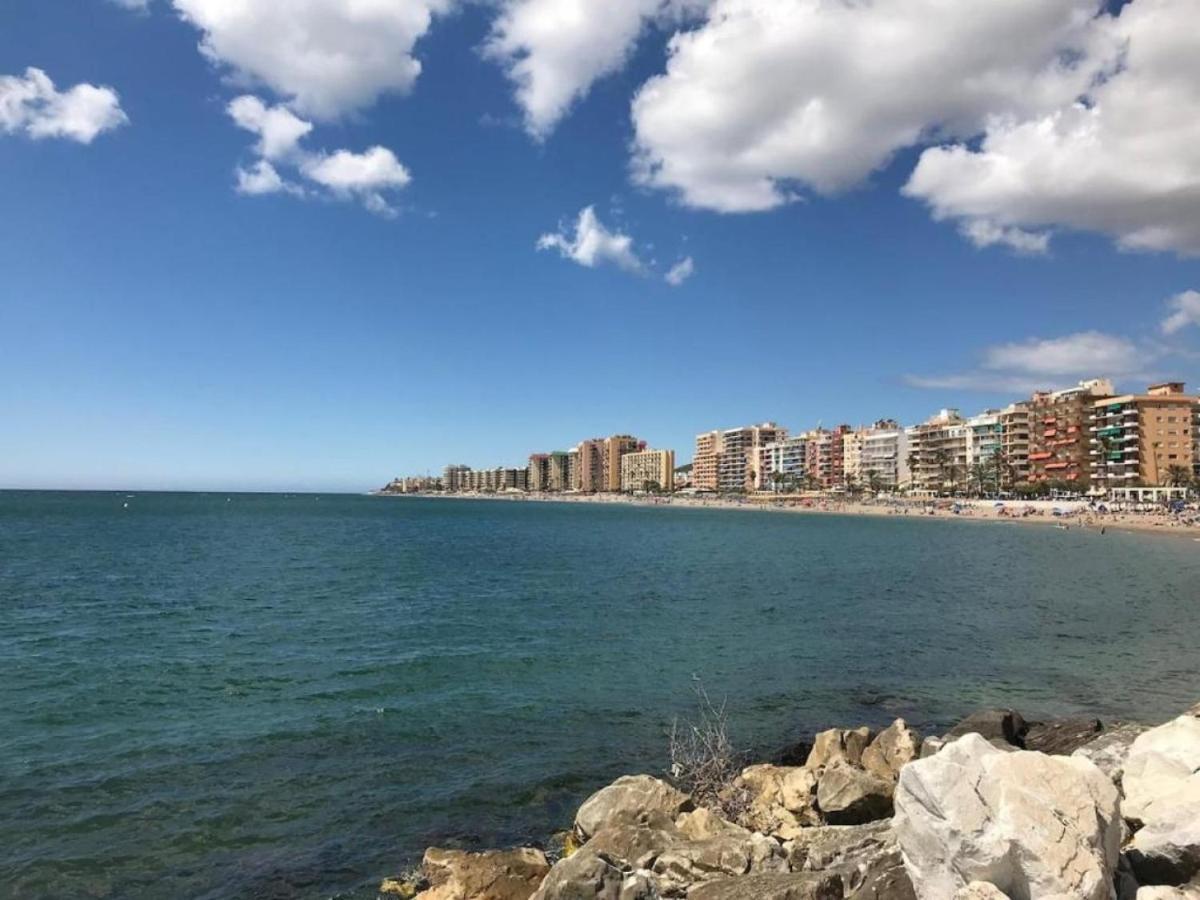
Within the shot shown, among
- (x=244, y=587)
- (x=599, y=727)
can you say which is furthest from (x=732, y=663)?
(x=244, y=587)

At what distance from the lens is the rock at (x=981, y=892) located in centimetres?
584

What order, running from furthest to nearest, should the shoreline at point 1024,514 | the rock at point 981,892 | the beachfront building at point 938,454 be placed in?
the beachfront building at point 938,454
the shoreline at point 1024,514
the rock at point 981,892

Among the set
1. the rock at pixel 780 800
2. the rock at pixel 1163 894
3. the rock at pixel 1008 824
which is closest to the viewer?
the rock at pixel 1008 824

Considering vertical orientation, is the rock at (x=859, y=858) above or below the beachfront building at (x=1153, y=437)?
below

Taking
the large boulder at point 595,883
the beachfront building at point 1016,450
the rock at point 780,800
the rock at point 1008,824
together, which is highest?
the beachfront building at point 1016,450

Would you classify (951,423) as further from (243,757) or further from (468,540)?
(243,757)

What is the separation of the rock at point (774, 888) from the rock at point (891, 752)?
576 cm

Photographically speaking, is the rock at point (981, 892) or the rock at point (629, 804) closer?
the rock at point (981, 892)

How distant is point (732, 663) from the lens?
2486cm

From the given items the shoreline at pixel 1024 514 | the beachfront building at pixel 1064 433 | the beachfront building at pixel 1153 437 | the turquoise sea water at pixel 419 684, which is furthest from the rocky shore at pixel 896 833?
the beachfront building at pixel 1064 433

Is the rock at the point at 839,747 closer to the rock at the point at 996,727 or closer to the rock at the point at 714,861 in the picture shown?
the rock at the point at 996,727

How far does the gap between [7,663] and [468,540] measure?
198 ft

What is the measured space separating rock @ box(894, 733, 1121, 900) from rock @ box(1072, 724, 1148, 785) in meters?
4.16

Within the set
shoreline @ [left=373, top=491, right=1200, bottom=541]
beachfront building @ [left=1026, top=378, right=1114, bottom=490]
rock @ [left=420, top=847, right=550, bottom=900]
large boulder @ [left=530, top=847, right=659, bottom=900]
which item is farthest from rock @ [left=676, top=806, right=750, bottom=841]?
beachfront building @ [left=1026, top=378, right=1114, bottom=490]
